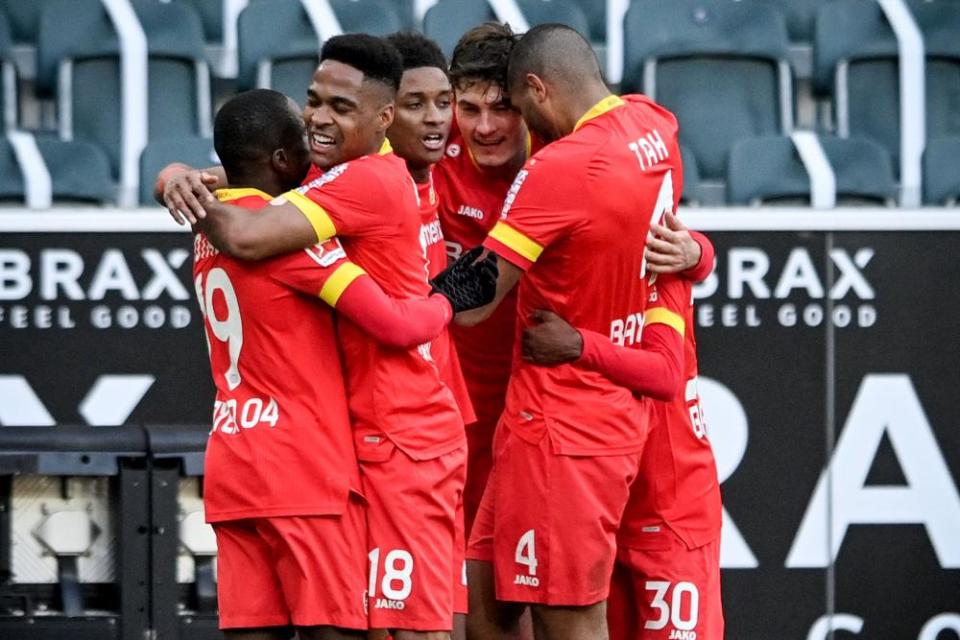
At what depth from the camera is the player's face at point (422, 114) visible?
4508 millimetres

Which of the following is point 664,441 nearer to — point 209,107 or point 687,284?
Answer: point 687,284

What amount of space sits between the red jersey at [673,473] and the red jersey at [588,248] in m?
0.16

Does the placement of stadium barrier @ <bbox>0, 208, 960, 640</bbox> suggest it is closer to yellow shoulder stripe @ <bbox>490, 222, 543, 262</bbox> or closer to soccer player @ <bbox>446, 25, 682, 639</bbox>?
soccer player @ <bbox>446, 25, 682, 639</bbox>

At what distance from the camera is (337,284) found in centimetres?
386

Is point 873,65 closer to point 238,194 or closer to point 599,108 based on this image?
point 599,108

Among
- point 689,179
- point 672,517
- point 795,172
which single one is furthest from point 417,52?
point 795,172

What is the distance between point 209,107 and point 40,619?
10.4ft

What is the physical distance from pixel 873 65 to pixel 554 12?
1.42 meters

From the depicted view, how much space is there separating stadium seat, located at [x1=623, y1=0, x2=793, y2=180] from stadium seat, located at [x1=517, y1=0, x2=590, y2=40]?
0.70 feet

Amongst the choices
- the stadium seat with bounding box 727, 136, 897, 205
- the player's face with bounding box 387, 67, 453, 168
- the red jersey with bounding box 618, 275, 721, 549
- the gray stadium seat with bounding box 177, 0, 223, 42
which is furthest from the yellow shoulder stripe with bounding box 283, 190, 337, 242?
the gray stadium seat with bounding box 177, 0, 223, 42

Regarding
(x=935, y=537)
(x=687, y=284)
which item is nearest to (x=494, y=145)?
(x=687, y=284)

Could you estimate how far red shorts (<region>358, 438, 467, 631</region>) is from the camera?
3.99 metres

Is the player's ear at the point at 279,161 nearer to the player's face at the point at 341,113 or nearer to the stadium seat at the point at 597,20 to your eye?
the player's face at the point at 341,113

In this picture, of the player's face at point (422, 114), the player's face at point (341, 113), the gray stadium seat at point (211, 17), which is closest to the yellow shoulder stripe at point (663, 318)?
the player's face at point (422, 114)
